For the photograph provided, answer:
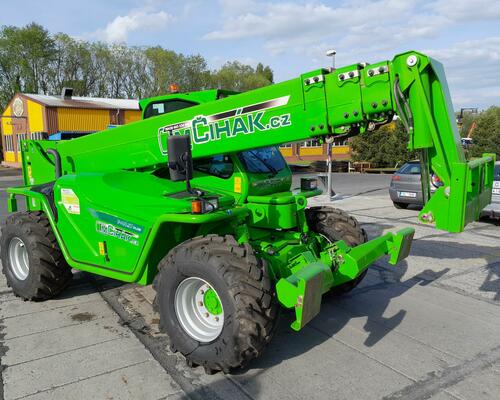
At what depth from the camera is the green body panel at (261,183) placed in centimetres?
341

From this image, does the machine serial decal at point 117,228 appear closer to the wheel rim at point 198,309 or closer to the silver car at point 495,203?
the wheel rim at point 198,309

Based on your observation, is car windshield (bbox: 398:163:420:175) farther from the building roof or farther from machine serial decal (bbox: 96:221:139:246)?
the building roof

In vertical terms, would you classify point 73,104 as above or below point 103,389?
above

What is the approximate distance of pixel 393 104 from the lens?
3.38 meters

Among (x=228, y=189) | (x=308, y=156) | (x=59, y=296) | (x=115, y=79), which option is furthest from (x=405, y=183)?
(x=115, y=79)

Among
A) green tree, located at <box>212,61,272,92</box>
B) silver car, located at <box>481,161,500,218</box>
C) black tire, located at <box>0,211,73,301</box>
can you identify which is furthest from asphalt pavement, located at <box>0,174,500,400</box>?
green tree, located at <box>212,61,272,92</box>

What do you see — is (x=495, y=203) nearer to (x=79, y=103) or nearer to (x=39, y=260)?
(x=39, y=260)

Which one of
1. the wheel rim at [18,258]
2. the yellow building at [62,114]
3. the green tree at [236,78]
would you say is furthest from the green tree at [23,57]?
the wheel rim at [18,258]

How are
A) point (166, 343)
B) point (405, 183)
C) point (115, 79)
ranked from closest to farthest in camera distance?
point (166, 343) → point (405, 183) → point (115, 79)

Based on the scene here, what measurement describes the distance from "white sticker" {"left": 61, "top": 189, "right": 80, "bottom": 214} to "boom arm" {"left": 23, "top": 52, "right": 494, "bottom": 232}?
1.25m

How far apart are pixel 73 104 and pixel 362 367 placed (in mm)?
34942

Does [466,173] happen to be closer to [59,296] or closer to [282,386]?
A: [282,386]

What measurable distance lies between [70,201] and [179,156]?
6.27 feet

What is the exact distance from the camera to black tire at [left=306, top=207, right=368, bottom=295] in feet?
16.2
